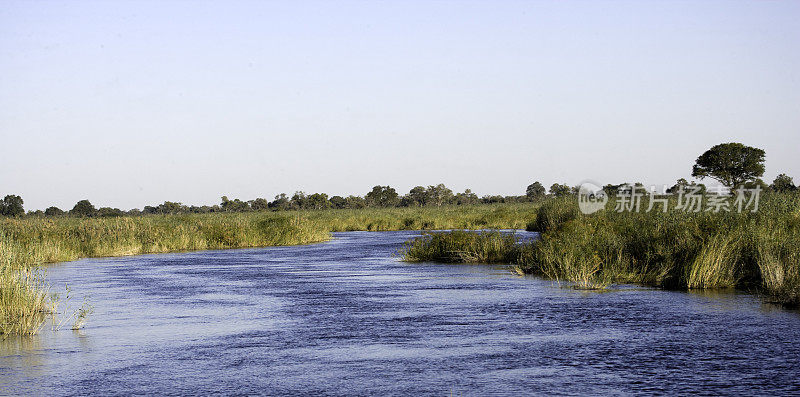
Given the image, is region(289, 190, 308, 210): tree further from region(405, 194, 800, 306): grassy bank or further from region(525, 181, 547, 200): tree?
region(405, 194, 800, 306): grassy bank

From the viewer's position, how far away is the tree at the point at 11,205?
78925 mm

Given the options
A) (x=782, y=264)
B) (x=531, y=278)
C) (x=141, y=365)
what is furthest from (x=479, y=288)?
(x=141, y=365)

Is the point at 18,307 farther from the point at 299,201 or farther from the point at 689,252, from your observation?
the point at 299,201

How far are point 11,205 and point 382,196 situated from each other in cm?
6497

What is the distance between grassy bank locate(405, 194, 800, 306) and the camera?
1616cm

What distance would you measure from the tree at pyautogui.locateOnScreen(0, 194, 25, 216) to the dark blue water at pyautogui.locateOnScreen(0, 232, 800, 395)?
6731cm

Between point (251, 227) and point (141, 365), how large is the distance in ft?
106

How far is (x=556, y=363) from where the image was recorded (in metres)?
10.2

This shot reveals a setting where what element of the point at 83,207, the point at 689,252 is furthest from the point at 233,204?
→ the point at 689,252

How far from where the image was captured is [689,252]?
18.2 meters

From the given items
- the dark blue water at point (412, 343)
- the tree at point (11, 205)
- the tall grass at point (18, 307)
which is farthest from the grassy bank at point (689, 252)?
the tree at point (11, 205)

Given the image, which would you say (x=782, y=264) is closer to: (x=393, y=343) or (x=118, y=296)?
(x=393, y=343)

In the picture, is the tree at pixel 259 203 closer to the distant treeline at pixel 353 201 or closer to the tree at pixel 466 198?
the distant treeline at pixel 353 201

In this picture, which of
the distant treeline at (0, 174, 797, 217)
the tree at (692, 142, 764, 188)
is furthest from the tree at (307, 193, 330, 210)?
the tree at (692, 142, 764, 188)
